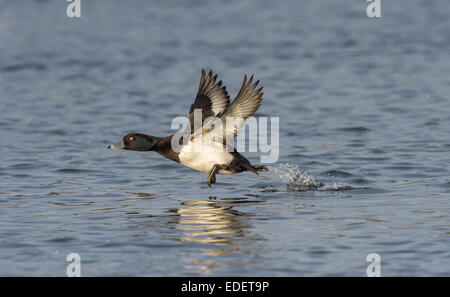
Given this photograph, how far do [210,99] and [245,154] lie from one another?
2826mm

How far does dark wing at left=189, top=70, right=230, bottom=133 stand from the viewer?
11.8 metres

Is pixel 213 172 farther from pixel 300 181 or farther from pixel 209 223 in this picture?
pixel 300 181

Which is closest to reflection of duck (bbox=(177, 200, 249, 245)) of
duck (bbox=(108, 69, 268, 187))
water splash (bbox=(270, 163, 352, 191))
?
duck (bbox=(108, 69, 268, 187))

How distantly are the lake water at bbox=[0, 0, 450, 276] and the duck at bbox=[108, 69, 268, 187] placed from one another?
52cm

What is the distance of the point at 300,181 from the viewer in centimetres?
1234

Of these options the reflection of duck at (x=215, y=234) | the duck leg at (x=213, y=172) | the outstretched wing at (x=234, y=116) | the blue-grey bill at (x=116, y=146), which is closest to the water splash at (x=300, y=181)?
the reflection of duck at (x=215, y=234)

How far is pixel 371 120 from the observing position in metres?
17.2

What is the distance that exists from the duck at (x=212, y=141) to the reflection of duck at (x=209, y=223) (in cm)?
42

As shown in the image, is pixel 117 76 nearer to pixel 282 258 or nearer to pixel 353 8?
pixel 353 8

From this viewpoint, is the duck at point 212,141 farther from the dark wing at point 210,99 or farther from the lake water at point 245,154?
the lake water at point 245,154

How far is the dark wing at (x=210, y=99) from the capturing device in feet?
38.8

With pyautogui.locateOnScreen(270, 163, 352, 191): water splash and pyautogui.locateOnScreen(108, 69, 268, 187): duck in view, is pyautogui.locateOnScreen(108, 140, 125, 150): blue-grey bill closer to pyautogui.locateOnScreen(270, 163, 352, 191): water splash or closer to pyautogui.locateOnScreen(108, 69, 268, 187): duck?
pyautogui.locateOnScreen(108, 69, 268, 187): duck

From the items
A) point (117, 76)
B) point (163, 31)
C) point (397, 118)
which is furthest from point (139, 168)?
point (163, 31)

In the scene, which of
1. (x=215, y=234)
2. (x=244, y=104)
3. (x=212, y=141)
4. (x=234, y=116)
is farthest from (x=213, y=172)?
(x=215, y=234)
